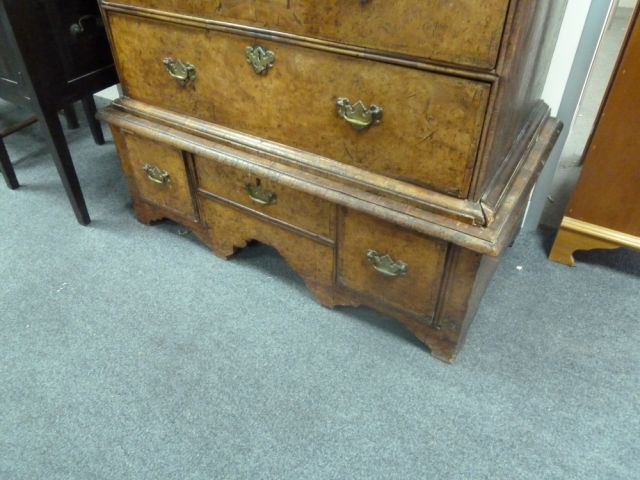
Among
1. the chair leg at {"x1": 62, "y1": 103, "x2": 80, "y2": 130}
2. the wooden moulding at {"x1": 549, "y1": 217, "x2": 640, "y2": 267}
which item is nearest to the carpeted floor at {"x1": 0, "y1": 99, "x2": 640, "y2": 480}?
the wooden moulding at {"x1": 549, "y1": 217, "x2": 640, "y2": 267}

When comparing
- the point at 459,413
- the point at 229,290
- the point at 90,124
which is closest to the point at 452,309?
the point at 459,413

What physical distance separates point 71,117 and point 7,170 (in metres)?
0.55

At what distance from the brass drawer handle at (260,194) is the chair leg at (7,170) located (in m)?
1.21

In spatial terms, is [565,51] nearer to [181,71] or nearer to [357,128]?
[357,128]

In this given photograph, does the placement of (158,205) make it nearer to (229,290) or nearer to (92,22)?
(229,290)

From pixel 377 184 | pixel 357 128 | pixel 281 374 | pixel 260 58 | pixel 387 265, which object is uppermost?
pixel 260 58

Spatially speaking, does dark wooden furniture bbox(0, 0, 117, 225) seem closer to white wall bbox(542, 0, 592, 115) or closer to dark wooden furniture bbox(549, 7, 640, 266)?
white wall bbox(542, 0, 592, 115)

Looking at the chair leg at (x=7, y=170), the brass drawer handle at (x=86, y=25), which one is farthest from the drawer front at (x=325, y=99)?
the chair leg at (x=7, y=170)

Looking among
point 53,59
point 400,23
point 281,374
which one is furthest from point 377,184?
point 53,59

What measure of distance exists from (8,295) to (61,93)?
2.24ft

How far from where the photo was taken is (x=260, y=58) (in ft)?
3.95

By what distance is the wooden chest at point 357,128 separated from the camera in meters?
0.99

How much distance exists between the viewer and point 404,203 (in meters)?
1.17

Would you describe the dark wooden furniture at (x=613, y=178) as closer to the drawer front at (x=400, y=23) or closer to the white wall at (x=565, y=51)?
the white wall at (x=565, y=51)
